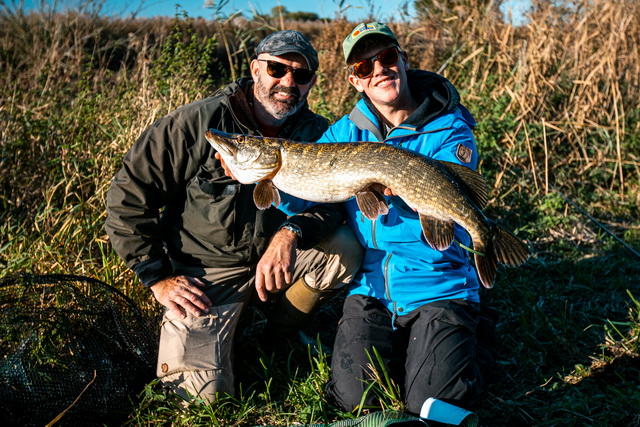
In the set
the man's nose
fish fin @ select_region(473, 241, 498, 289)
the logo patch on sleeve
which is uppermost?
the man's nose

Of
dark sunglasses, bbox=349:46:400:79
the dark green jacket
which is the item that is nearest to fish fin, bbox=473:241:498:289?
the dark green jacket

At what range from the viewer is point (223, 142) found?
2629 mm

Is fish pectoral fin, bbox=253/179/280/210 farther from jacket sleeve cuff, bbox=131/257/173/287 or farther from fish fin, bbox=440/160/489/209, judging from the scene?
fish fin, bbox=440/160/489/209

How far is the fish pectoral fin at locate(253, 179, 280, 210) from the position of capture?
8.65 feet

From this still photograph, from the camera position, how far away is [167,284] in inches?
111

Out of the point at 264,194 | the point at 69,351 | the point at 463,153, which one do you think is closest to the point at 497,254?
the point at 463,153

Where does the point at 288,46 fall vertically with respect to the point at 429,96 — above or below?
above

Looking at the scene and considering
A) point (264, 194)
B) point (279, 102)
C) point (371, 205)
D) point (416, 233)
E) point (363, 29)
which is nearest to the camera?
point (371, 205)

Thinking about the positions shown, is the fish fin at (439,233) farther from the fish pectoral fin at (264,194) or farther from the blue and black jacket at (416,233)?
the fish pectoral fin at (264,194)

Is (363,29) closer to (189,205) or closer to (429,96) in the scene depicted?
(429,96)

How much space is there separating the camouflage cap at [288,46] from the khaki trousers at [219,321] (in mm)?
1084

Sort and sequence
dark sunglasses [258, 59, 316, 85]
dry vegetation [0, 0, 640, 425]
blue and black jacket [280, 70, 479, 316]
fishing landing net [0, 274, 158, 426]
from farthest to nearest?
dark sunglasses [258, 59, 316, 85] < dry vegetation [0, 0, 640, 425] < blue and black jacket [280, 70, 479, 316] < fishing landing net [0, 274, 158, 426]

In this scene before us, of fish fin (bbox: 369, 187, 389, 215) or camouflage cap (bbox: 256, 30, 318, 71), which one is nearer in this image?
fish fin (bbox: 369, 187, 389, 215)

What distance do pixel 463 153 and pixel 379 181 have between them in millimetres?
555
